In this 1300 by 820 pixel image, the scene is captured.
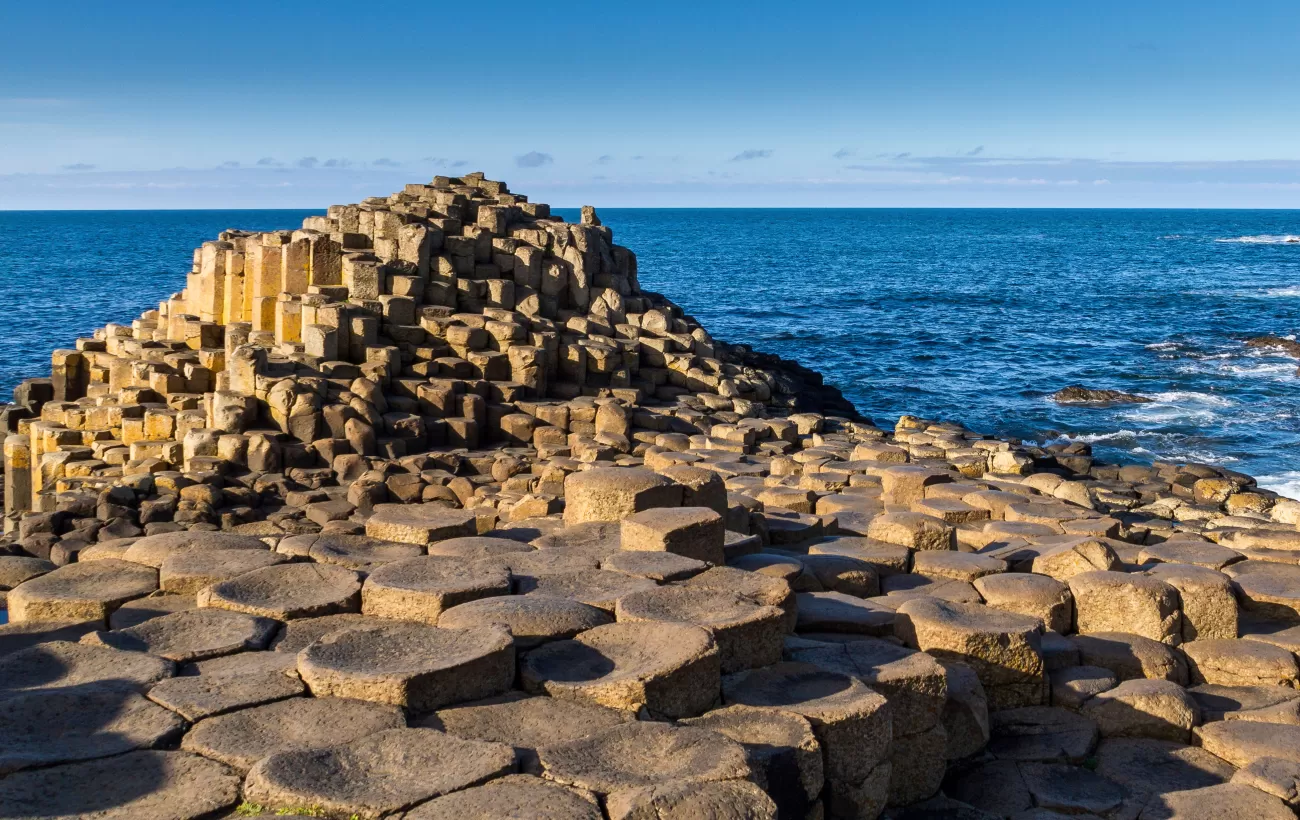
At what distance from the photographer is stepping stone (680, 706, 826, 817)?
6.20m

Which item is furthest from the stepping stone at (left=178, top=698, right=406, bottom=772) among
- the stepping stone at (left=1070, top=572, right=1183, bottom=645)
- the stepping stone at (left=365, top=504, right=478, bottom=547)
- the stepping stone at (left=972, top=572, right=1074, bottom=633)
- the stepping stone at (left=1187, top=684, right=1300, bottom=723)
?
the stepping stone at (left=1070, top=572, right=1183, bottom=645)

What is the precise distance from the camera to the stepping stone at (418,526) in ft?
31.6

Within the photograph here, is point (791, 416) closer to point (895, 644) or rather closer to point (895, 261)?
point (895, 644)

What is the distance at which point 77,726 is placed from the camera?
6129 mm

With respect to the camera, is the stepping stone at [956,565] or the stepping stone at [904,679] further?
the stepping stone at [956,565]

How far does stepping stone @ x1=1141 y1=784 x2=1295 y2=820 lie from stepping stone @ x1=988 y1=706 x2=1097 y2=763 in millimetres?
739

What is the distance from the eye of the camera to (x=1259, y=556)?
1183 cm

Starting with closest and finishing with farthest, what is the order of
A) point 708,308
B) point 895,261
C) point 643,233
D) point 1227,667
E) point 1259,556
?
1. point 1227,667
2. point 1259,556
3. point 708,308
4. point 895,261
5. point 643,233

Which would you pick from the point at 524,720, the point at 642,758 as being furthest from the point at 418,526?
the point at 642,758

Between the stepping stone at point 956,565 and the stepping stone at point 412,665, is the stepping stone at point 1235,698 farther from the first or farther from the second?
the stepping stone at point 412,665

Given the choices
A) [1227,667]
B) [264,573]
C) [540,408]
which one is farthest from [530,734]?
[540,408]

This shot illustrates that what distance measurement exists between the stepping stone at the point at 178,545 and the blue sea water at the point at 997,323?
757 inches

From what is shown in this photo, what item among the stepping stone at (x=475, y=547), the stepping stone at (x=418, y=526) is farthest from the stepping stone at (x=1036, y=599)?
the stepping stone at (x=418, y=526)

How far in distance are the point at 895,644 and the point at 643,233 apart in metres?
155
